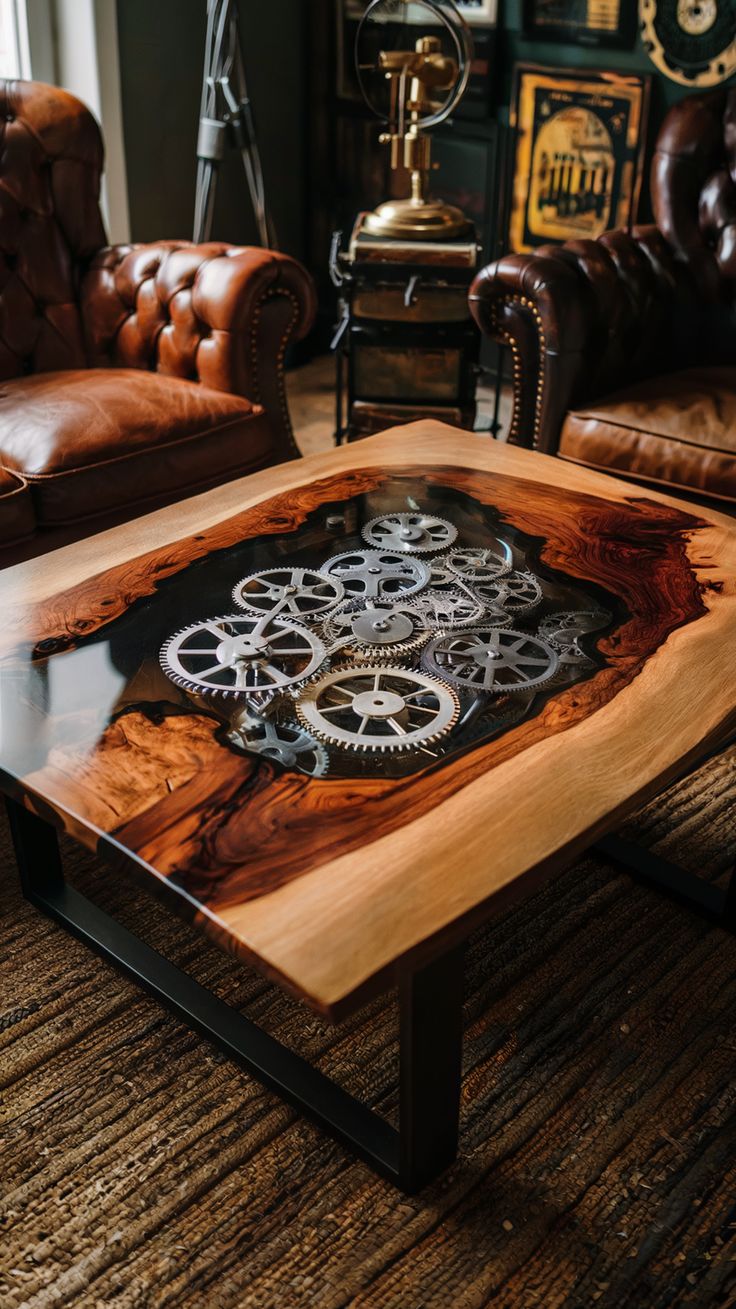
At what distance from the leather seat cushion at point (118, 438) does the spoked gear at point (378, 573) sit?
0.73 metres

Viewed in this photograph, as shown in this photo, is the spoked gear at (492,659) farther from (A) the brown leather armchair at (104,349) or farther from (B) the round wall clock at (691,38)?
(B) the round wall clock at (691,38)

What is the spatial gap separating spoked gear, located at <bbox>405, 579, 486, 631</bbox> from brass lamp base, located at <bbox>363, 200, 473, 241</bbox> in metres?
1.57

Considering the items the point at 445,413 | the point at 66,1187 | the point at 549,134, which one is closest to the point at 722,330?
the point at 445,413

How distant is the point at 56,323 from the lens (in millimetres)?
2711

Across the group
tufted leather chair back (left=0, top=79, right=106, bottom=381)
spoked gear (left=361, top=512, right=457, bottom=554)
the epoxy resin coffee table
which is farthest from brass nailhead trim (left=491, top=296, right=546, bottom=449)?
tufted leather chair back (left=0, top=79, right=106, bottom=381)

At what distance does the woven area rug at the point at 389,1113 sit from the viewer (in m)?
1.24

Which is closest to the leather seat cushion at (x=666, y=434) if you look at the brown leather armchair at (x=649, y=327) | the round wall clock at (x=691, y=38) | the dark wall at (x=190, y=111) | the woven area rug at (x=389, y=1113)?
the brown leather armchair at (x=649, y=327)

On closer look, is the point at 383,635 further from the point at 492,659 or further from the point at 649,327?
the point at 649,327

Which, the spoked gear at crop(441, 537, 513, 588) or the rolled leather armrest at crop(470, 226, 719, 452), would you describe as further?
the rolled leather armrest at crop(470, 226, 719, 452)

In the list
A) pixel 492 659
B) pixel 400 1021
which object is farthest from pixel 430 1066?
pixel 492 659

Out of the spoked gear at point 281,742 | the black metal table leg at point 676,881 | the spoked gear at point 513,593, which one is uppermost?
the spoked gear at point 513,593

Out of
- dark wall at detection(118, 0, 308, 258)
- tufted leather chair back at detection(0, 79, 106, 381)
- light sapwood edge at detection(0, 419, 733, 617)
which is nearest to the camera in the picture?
light sapwood edge at detection(0, 419, 733, 617)

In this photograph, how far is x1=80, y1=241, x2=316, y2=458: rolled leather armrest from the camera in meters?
2.49

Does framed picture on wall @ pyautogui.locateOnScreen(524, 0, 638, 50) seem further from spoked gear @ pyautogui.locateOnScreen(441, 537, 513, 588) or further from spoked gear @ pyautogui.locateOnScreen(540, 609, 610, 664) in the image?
spoked gear @ pyautogui.locateOnScreen(540, 609, 610, 664)
